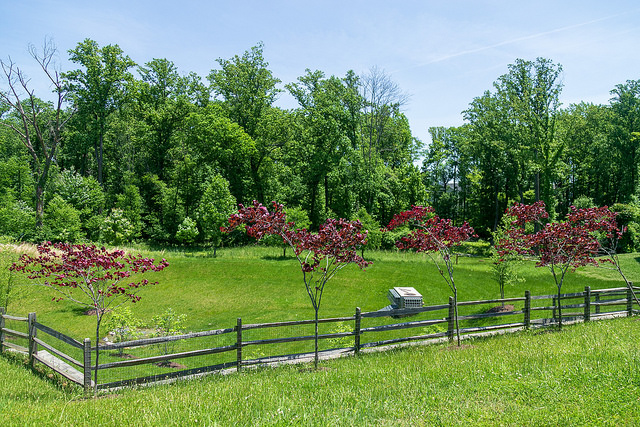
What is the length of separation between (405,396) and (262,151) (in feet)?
146

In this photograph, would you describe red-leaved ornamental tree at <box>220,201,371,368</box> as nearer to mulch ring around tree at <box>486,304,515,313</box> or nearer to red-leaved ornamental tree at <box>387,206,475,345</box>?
→ red-leaved ornamental tree at <box>387,206,475,345</box>

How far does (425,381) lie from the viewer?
24.2 ft

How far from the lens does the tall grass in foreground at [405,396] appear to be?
5.59 m

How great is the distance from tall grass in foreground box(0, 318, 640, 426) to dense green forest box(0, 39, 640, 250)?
94.2ft

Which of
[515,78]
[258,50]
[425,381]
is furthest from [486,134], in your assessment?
[425,381]

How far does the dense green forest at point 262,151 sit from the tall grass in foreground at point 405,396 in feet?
94.2

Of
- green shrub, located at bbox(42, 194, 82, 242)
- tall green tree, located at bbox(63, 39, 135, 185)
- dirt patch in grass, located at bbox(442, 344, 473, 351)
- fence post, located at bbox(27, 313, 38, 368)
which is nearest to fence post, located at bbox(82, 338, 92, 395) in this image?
fence post, located at bbox(27, 313, 38, 368)

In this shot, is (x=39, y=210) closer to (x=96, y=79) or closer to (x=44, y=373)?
(x=96, y=79)

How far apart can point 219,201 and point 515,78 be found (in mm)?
35984

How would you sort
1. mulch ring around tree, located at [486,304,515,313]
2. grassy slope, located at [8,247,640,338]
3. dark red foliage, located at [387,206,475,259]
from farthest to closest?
mulch ring around tree, located at [486,304,515,313], grassy slope, located at [8,247,640,338], dark red foliage, located at [387,206,475,259]

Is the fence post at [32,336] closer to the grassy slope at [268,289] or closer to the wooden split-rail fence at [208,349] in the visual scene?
the wooden split-rail fence at [208,349]

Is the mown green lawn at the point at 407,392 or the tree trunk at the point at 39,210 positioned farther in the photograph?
the tree trunk at the point at 39,210

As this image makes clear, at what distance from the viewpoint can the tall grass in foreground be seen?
559cm

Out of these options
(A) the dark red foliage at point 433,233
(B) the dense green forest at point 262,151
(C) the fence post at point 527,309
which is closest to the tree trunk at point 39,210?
(B) the dense green forest at point 262,151
